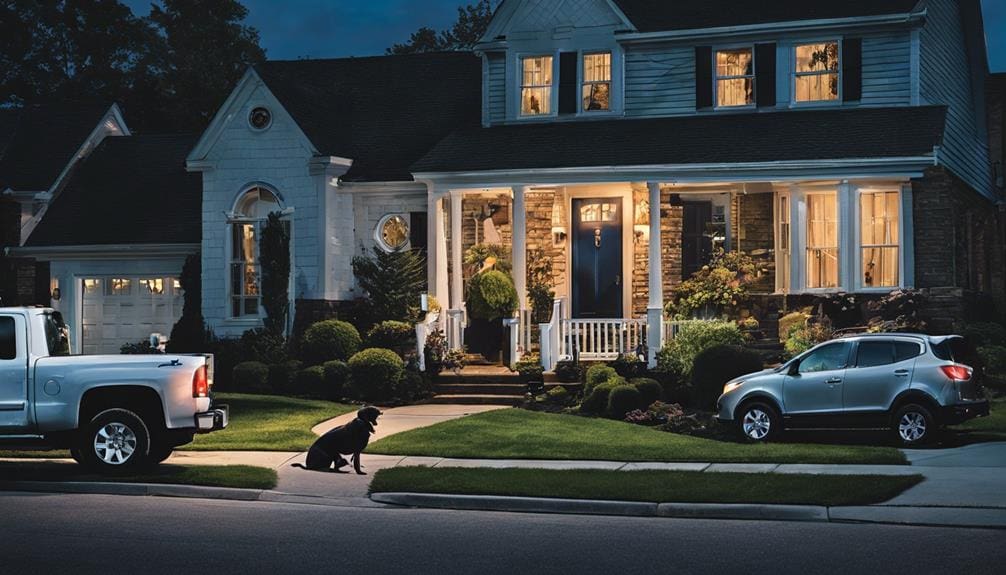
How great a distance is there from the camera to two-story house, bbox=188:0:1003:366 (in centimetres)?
2575

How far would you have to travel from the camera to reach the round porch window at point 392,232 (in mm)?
29266

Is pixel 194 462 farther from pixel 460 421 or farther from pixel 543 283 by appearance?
pixel 543 283

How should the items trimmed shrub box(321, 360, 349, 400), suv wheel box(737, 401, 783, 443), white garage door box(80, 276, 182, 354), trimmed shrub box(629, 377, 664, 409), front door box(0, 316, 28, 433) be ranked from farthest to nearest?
white garage door box(80, 276, 182, 354) < trimmed shrub box(321, 360, 349, 400) < trimmed shrub box(629, 377, 664, 409) < suv wheel box(737, 401, 783, 443) < front door box(0, 316, 28, 433)

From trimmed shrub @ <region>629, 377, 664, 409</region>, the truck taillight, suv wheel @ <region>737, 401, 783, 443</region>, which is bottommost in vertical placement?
suv wheel @ <region>737, 401, 783, 443</region>

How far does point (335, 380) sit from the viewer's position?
1013 inches

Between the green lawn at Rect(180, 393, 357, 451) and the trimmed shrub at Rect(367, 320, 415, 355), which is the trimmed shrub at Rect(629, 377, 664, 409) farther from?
the trimmed shrub at Rect(367, 320, 415, 355)

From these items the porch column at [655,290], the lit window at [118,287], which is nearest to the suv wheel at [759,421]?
the porch column at [655,290]

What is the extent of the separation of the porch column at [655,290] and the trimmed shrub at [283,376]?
6871 millimetres

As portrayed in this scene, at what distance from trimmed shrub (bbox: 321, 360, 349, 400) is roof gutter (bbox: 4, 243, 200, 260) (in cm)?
689

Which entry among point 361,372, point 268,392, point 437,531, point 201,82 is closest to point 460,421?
point 361,372

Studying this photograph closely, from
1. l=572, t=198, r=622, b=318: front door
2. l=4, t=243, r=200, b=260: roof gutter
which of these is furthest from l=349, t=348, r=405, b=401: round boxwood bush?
l=4, t=243, r=200, b=260: roof gutter

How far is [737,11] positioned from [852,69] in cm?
278

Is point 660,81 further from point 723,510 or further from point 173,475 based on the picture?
point 723,510

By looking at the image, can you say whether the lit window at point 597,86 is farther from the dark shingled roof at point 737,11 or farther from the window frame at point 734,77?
the window frame at point 734,77
